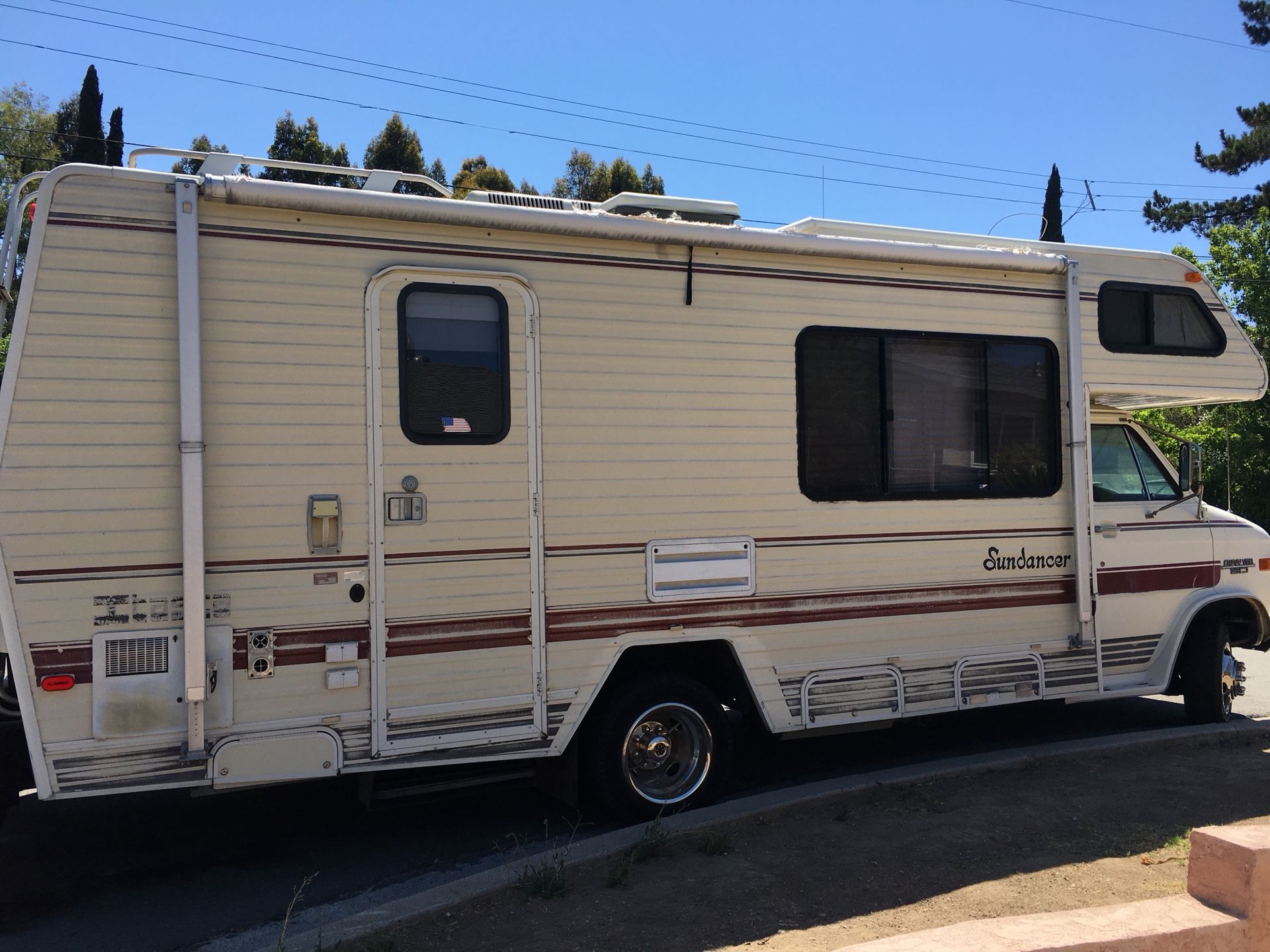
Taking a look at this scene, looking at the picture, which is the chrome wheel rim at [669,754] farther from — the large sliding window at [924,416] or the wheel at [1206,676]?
the wheel at [1206,676]

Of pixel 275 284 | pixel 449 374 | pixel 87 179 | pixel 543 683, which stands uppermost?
pixel 87 179

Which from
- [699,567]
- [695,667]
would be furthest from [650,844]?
[699,567]

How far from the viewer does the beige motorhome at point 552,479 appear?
435cm

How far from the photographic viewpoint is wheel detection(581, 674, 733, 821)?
208 inches

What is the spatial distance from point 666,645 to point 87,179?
3499 mm

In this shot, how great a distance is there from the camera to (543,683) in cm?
509

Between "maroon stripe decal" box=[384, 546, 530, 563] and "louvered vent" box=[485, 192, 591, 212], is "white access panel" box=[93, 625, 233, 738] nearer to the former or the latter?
"maroon stripe decal" box=[384, 546, 530, 563]

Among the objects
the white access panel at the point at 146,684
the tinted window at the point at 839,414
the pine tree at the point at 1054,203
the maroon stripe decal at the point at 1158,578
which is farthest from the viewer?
the pine tree at the point at 1054,203

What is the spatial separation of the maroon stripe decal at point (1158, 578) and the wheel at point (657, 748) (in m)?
2.85

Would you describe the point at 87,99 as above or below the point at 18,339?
above

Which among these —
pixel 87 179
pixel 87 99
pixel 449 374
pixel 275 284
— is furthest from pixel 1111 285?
pixel 87 99

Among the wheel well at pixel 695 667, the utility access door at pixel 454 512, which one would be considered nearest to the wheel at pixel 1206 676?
the wheel well at pixel 695 667

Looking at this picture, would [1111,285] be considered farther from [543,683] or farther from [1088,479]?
[543,683]

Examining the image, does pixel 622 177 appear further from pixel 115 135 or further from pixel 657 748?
pixel 657 748
